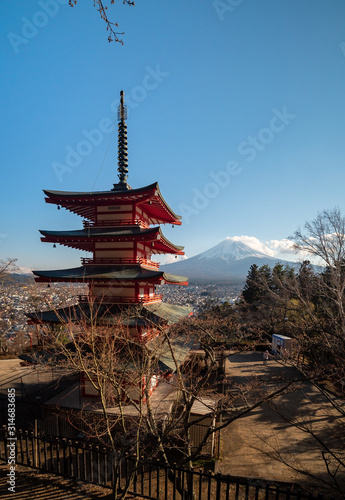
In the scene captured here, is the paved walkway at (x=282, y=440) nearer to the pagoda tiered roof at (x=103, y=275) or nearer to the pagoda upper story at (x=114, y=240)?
the pagoda tiered roof at (x=103, y=275)

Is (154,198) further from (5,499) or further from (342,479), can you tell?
(342,479)

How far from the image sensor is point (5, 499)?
19.6 feet

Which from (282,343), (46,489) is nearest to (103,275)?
(46,489)

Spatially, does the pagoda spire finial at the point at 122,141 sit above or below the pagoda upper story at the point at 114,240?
above

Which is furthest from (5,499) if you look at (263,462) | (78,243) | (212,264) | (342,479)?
(212,264)

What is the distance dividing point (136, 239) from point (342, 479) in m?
11.1

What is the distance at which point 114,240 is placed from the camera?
10984 mm

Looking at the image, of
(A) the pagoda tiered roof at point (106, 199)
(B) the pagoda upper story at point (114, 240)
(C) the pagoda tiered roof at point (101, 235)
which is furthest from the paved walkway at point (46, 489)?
(A) the pagoda tiered roof at point (106, 199)

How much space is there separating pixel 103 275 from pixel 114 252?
159cm

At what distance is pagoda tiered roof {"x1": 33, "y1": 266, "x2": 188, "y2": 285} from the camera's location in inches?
402

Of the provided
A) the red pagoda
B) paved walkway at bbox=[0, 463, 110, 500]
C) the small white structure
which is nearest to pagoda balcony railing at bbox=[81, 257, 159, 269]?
the red pagoda

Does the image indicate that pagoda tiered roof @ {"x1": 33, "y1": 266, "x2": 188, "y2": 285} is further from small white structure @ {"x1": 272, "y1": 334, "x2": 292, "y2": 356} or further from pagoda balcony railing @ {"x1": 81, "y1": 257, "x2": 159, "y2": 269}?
small white structure @ {"x1": 272, "y1": 334, "x2": 292, "y2": 356}

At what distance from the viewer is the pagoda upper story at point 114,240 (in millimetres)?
10578

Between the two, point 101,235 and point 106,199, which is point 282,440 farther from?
point 106,199
